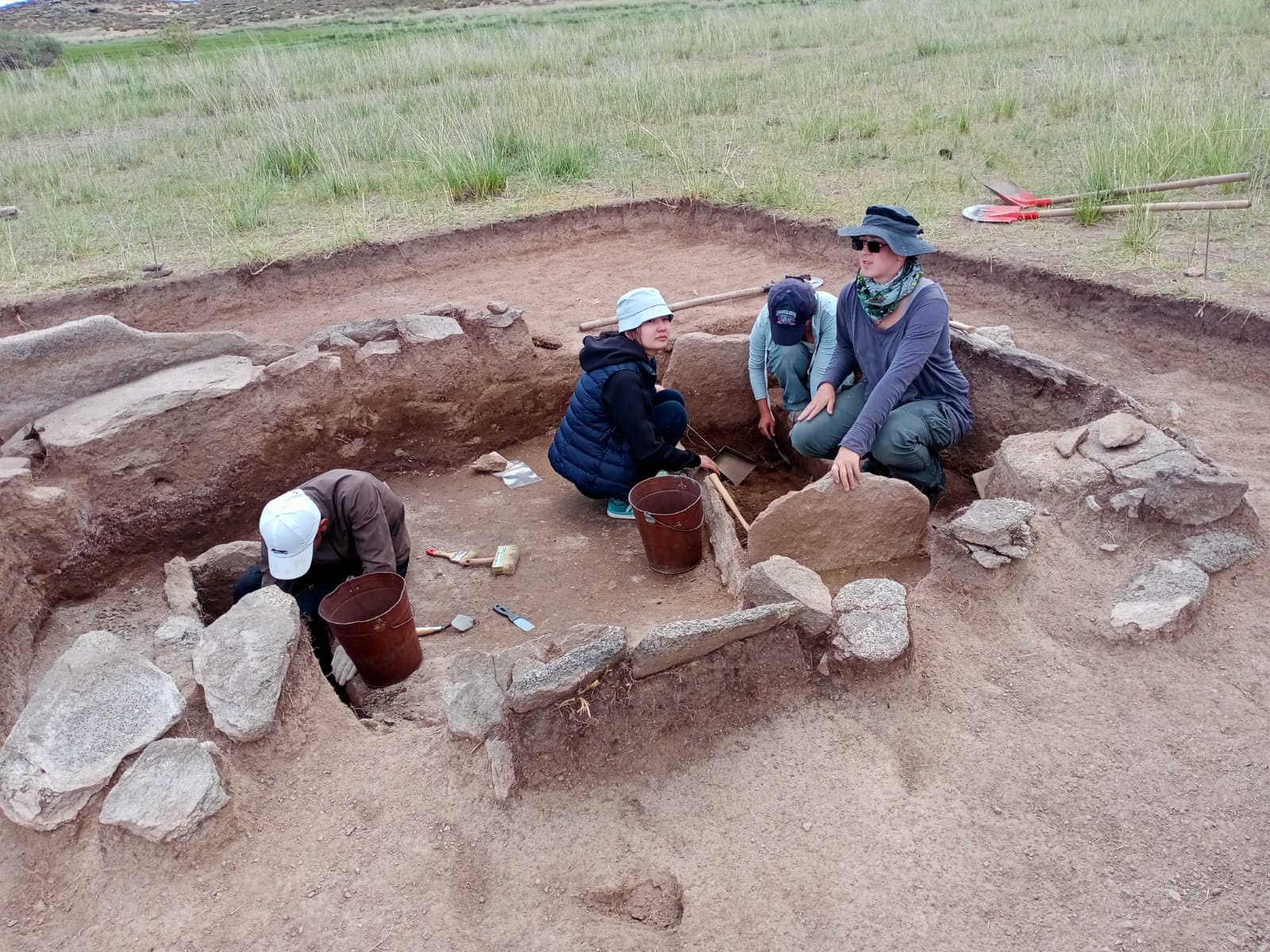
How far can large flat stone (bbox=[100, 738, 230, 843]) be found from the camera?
2543 mm

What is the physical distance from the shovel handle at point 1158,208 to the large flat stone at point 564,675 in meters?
5.22

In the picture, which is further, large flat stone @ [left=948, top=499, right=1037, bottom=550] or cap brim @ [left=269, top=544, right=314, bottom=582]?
cap brim @ [left=269, top=544, right=314, bottom=582]

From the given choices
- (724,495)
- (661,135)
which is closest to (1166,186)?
(724,495)

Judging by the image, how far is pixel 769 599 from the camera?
3.16 metres

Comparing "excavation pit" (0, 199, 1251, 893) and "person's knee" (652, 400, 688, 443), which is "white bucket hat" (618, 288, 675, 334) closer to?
"person's knee" (652, 400, 688, 443)

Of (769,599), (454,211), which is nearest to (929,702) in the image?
(769,599)

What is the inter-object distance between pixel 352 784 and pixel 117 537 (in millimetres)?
2638

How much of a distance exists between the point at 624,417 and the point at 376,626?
5.06ft

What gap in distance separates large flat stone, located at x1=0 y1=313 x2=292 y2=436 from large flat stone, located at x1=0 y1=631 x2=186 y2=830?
7.36 ft

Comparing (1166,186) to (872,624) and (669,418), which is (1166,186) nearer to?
(669,418)

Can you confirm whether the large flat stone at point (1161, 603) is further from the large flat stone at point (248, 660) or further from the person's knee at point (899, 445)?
the large flat stone at point (248, 660)

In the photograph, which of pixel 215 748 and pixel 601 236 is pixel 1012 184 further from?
pixel 215 748

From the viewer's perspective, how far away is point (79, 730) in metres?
2.81

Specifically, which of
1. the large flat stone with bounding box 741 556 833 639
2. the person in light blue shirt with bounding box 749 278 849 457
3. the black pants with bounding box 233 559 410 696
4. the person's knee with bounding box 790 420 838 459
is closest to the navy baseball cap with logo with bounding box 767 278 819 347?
the person in light blue shirt with bounding box 749 278 849 457
